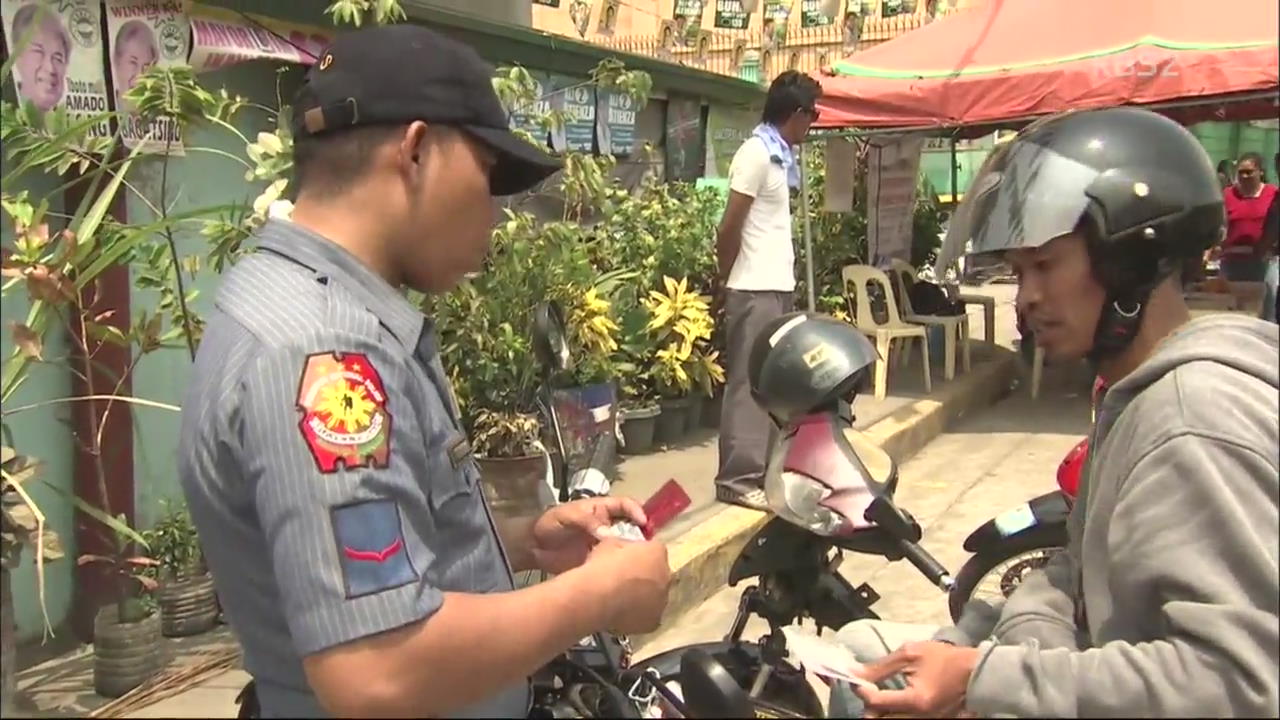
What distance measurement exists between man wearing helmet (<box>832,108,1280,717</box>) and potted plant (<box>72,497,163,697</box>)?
225 centimetres

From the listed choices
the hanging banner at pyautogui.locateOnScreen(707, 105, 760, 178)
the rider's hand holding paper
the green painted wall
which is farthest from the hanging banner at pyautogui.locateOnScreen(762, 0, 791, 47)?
the rider's hand holding paper

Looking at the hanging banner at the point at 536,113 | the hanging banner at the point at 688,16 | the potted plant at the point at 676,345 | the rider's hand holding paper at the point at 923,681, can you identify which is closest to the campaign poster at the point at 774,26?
the hanging banner at the point at 688,16

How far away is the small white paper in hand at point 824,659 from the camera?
1.56m

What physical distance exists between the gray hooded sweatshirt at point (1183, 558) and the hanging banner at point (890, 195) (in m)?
7.94

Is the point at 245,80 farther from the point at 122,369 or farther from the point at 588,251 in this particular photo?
the point at 588,251

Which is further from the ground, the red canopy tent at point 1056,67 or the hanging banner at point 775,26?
the hanging banner at point 775,26

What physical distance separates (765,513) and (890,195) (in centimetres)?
488

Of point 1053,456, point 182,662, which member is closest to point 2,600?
point 182,662

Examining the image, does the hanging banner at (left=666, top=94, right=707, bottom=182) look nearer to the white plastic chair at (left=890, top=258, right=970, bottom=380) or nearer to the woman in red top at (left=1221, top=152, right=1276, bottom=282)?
the white plastic chair at (left=890, top=258, right=970, bottom=380)

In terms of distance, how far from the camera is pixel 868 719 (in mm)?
1597

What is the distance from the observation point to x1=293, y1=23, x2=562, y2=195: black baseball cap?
4.77 feet

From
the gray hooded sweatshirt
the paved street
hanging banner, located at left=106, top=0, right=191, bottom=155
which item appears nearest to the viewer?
the gray hooded sweatshirt

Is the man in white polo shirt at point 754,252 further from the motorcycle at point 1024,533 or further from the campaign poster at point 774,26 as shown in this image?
the campaign poster at point 774,26

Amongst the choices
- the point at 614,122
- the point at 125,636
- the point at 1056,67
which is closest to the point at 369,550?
the point at 125,636
